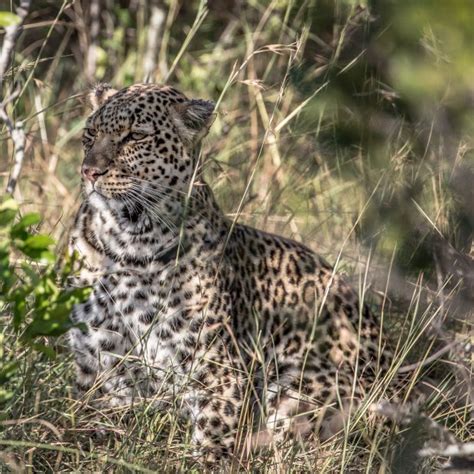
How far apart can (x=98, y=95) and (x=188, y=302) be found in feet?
4.30

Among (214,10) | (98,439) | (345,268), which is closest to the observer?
(98,439)

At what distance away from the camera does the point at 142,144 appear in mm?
5266

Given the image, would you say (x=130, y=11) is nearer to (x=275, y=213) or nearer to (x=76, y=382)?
(x=275, y=213)

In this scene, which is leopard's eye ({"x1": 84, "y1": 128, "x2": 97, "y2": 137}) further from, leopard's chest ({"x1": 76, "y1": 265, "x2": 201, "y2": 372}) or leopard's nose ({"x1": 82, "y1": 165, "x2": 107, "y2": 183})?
leopard's chest ({"x1": 76, "y1": 265, "x2": 201, "y2": 372})

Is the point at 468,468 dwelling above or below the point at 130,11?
above

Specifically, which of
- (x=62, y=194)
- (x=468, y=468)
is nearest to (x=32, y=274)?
(x=468, y=468)

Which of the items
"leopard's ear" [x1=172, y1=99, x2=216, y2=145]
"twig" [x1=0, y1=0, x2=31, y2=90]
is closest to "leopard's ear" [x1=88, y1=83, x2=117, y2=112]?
"leopard's ear" [x1=172, y1=99, x2=216, y2=145]

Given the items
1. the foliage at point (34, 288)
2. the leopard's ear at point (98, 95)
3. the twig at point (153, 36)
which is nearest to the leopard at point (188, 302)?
the leopard's ear at point (98, 95)

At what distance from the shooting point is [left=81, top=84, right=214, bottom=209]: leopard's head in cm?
513

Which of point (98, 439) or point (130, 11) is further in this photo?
point (130, 11)

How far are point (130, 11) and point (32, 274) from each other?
693cm

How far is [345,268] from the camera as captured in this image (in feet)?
20.9

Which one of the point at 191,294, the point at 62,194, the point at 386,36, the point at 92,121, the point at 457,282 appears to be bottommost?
the point at 62,194

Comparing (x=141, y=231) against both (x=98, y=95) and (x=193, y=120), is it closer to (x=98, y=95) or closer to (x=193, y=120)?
(x=193, y=120)
